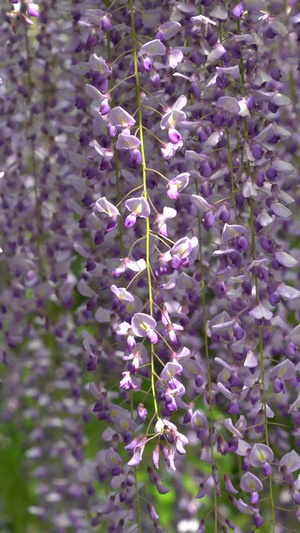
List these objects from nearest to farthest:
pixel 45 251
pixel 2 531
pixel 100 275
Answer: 1. pixel 100 275
2. pixel 45 251
3. pixel 2 531

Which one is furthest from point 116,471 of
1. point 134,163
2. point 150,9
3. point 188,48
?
point 150,9

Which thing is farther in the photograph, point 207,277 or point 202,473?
point 202,473

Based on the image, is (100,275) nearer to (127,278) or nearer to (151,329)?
(127,278)

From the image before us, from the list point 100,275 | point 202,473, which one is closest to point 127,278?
point 100,275

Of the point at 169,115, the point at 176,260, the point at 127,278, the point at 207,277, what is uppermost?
the point at 169,115

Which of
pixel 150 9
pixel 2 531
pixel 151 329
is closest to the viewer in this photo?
pixel 151 329

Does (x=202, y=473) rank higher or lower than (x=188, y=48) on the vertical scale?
lower
